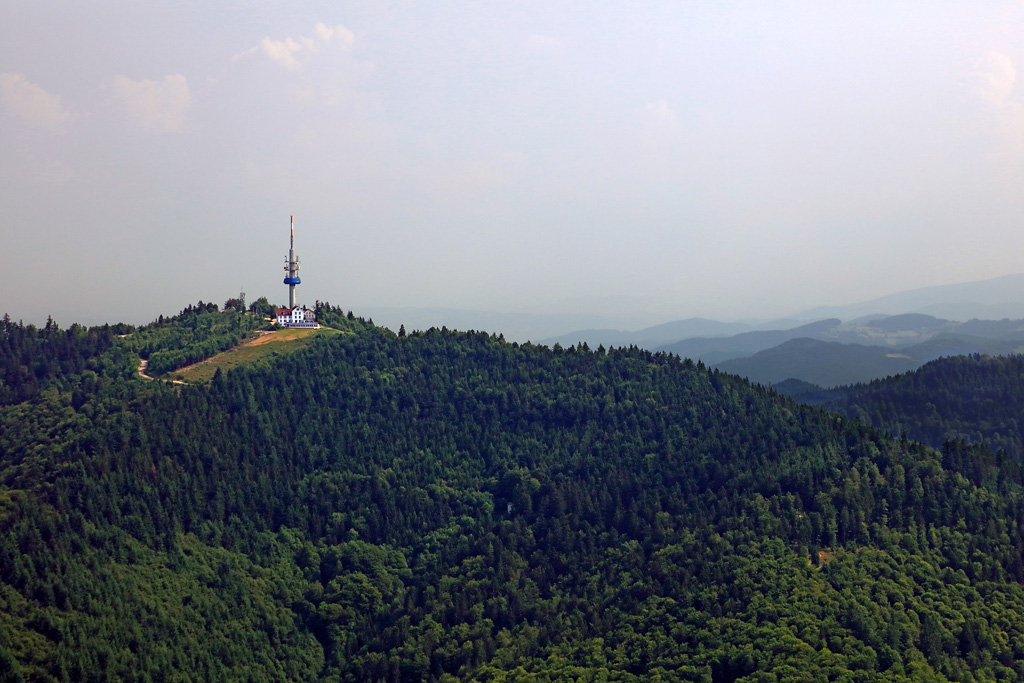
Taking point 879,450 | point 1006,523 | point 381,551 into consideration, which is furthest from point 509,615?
point 1006,523

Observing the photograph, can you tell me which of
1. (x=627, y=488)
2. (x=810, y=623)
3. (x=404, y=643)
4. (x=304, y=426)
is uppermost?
(x=304, y=426)

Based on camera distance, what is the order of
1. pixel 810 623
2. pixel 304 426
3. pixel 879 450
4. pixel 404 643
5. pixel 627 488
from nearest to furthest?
pixel 810 623 → pixel 404 643 → pixel 879 450 → pixel 627 488 → pixel 304 426

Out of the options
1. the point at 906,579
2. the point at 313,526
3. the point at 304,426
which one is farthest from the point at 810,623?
the point at 304,426

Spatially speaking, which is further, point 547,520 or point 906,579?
point 547,520

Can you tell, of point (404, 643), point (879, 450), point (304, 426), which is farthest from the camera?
point (304, 426)

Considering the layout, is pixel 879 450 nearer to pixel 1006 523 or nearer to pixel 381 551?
pixel 1006 523

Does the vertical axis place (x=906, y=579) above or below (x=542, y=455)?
below
